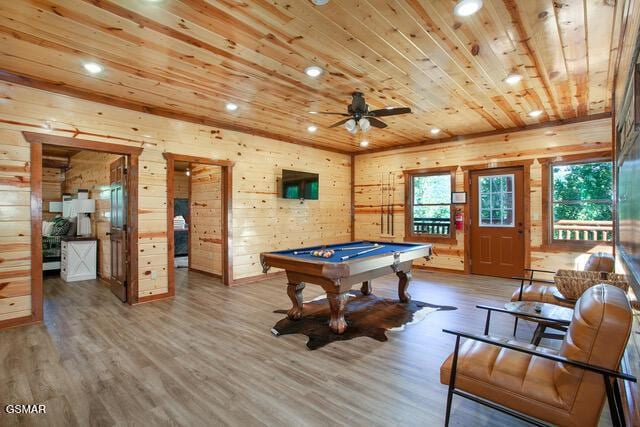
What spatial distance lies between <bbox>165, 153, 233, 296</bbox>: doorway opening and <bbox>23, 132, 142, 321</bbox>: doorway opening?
55cm

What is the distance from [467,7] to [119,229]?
5079mm

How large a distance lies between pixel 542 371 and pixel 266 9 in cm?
297

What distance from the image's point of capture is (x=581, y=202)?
5324 mm

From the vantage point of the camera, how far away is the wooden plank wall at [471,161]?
5328 mm

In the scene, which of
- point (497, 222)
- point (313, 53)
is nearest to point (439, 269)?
point (497, 222)

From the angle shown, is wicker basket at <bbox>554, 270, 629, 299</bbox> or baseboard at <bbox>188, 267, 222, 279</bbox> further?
baseboard at <bbox>188, 267, 222, 279</bbox>

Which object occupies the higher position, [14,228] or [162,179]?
[162,179]

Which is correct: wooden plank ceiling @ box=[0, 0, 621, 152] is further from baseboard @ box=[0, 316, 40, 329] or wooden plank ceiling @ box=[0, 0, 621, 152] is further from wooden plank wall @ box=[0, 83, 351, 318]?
baseboard @ box=[0, 316, 40, 329]

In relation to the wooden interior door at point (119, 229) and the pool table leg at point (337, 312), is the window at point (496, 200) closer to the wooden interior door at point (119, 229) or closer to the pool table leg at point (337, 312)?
the pool table leg at point (337, 312)

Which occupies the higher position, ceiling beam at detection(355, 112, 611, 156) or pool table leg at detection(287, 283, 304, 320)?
ceiling beam at detection(355, 112, 611, 156)

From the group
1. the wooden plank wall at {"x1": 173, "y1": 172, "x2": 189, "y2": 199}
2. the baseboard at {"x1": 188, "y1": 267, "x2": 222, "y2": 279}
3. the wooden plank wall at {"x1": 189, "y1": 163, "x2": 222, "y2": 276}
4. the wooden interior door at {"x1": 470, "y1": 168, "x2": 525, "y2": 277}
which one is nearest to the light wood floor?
the baseboard at {"x1": 188, "y1": 267, "x2": 222, "y2": 279}

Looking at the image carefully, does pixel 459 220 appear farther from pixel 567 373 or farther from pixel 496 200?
pixel 567 373

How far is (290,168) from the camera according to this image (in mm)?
6746

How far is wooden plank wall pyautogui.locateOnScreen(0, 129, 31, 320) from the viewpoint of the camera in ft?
11.7
